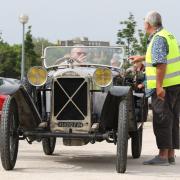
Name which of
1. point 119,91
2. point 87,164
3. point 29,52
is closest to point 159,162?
A: point 87,164

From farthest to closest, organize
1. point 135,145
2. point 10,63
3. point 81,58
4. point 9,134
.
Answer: point 10,63 → point 135,145 → point 81,58 → point 9,134

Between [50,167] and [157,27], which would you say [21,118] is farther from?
[157,27]

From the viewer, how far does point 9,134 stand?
7777 millimetres

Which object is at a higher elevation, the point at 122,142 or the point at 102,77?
the point at 102,77

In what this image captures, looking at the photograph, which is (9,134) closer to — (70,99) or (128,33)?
(70,99)

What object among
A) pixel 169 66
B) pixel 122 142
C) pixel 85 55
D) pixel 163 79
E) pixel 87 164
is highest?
pixel 85 55

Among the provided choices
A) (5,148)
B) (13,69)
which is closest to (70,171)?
(5,148)

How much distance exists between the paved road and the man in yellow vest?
1.29 ft

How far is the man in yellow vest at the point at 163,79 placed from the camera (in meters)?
8.54

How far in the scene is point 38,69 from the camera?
26.7ft

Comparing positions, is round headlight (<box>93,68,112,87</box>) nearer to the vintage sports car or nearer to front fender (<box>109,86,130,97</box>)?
the vintage sports car

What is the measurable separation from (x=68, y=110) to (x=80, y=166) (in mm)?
792

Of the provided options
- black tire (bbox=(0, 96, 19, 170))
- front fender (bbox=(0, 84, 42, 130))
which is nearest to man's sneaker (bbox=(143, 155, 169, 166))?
front fender (bbox=(0, 84, 42, 130))

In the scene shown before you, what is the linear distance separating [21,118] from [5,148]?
29.1 inches
